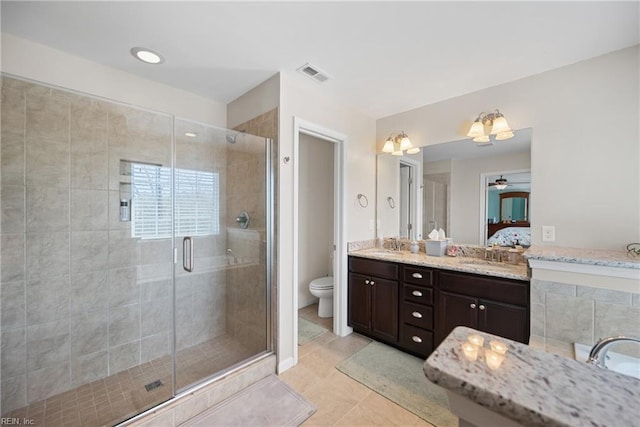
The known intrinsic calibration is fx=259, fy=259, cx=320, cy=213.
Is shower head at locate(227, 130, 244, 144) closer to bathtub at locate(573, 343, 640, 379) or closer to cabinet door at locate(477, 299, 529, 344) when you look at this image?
cabinet door at locate(477, 299, 529, 344)

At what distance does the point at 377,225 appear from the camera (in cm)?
326

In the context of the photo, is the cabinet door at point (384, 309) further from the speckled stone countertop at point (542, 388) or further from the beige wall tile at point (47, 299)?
the beige wall tile at point (47, 299)

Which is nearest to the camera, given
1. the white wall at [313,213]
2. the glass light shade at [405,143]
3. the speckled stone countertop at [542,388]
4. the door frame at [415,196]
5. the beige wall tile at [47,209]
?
the speckled stone countertop at [542,388]

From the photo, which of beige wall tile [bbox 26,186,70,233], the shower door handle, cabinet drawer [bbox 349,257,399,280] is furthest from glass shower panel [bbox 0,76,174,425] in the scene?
cabinet drawer [bbox 349,257,399,280]

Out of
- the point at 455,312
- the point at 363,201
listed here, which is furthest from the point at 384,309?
the point at 363,201

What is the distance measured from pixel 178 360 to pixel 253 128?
7.13 ft

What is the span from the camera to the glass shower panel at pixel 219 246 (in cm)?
238

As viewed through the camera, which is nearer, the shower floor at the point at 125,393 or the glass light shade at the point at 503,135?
the shower floor at the point at 125,393

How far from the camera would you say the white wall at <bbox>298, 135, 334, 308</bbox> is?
144 inches

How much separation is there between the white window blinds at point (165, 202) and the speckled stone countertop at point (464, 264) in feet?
5.36

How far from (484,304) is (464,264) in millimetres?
352

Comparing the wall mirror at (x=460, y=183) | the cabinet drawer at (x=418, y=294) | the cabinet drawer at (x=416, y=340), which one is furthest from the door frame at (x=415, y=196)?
the cabinet drawer at (x=416, y=340)

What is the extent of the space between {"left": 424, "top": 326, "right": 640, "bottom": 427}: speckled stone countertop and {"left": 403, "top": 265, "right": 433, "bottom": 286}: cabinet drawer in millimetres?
1902

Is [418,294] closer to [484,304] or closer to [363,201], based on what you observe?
[484,304]
